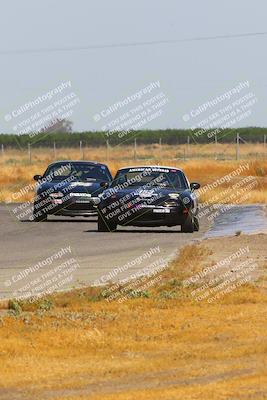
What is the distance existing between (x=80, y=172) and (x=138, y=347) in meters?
23.0

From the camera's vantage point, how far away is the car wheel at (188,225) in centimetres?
2855

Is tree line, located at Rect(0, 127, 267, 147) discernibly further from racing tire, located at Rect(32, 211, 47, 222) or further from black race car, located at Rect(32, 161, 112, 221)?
racing tire, located at Rect(32, 211, 47, 222)

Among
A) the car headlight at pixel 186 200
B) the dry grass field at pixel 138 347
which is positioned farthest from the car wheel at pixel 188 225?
the dry grass field at pixel 138 347

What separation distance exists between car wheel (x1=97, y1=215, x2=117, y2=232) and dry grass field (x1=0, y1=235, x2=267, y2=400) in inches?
483

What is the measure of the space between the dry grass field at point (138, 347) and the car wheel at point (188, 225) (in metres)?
11.9

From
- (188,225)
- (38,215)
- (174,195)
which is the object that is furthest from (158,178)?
(38,215)

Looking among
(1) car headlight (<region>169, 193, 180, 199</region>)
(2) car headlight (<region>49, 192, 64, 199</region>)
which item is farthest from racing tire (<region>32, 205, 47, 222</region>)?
(1) car headlight (<region>169, 193, 180, 199</region>)

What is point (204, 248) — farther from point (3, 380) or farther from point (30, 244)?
point (3, 380)

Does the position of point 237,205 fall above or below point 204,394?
below

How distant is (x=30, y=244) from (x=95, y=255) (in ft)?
10.7

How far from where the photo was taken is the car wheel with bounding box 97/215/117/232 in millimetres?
28656

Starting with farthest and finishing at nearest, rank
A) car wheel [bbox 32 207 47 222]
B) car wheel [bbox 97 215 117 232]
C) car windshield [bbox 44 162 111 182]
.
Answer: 1. car windshield [bbox 44 162 111 182]
2. car wheel [bbox 32 207 47 222]
3. car wheel [bbox 97 215 117 232]

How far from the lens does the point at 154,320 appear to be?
44.5ft

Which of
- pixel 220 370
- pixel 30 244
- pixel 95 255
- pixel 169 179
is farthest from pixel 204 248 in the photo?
pixel 220 370
